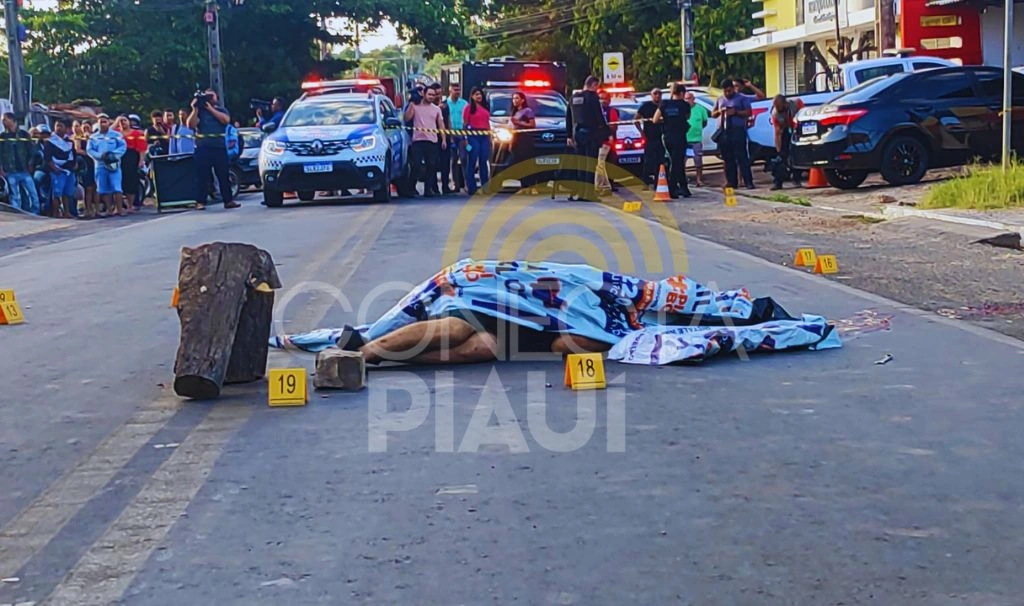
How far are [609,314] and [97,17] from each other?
4485 cm

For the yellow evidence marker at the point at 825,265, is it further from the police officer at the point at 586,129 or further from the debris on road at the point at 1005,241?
the police officer at the point at 586,129

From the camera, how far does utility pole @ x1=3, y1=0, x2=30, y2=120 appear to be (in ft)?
A: 95.5

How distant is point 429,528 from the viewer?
15.6 feet

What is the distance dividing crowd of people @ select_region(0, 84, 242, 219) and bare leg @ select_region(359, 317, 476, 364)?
15.8 metres

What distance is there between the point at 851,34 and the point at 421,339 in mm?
34420

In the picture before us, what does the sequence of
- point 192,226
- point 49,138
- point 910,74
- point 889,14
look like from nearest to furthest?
1. point 192,226
2. point 910,74
3. point 49,138
4. point 889,14

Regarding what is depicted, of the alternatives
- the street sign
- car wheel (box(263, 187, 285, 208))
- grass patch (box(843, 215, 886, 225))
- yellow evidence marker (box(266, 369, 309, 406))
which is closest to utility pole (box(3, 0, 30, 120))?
car wheel (box(263, 187, 285, 208))

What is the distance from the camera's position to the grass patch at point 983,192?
16109mm

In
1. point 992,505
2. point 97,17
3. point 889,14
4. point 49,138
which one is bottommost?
point 992,505

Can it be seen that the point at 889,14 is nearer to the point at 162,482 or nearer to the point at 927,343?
the point at 927,343

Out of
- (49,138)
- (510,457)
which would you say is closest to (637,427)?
(510,457)

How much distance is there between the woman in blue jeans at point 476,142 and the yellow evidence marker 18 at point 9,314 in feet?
47.9

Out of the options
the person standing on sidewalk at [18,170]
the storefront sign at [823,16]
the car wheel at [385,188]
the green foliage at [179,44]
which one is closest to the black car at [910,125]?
the car wheel at [385,188]

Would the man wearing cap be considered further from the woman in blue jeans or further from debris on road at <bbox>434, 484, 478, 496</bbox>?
debris on road at <bbox>434, 484, 478, 496</bbox>
